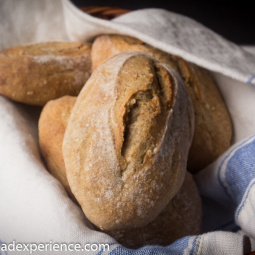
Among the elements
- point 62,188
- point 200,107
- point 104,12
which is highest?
point 104,12

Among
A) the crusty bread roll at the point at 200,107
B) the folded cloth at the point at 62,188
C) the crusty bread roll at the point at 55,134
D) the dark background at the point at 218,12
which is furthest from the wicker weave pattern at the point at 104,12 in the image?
the dark background at the point at 218,12

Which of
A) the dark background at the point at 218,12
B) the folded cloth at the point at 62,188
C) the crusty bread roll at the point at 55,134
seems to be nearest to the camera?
the folded cloth at the point at 62,188

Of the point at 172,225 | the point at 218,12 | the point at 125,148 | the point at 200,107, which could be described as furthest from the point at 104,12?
the point at 218,12

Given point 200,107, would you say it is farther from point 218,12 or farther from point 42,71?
point 218,12

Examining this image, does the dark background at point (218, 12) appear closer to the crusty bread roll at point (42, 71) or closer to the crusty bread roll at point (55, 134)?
the crusty bread roll at point (42, 71)

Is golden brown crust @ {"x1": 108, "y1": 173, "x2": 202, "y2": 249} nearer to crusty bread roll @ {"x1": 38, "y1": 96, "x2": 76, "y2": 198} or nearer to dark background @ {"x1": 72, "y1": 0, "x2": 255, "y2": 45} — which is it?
crusty bread roll @ {"x1": 38, "y1": 96, "x2": 76, "y2": 198}
